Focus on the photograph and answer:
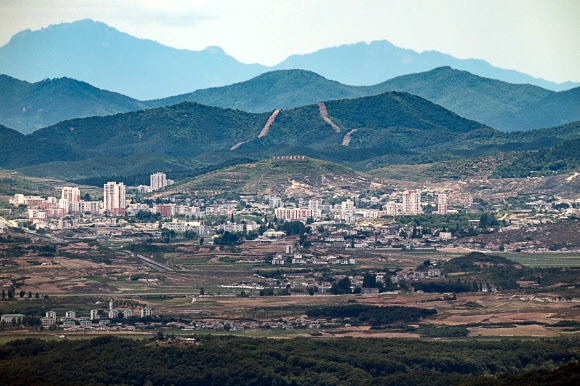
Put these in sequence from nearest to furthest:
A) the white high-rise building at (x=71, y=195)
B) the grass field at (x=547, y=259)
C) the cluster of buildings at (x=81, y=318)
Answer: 1. the cluster of buildings at (x=81, y=318)
2. the grass field at (x=547, y=259)
3. the white high-rise building at (x=71, y=195)

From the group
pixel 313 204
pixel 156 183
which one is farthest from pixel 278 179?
pixel 313 204

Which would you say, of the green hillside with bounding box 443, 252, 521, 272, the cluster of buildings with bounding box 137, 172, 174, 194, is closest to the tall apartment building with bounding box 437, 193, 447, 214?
the cluster of buildings with bounding box 137, 172, 174, 194

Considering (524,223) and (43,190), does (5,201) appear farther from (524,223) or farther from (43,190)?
(524,223)

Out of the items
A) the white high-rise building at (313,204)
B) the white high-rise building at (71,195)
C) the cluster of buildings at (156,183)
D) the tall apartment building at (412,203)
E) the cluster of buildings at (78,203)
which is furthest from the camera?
the cluster of buildings at (156,183)

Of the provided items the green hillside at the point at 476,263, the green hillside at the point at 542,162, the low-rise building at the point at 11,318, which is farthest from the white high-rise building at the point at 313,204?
the low-rise building at the point at 11,318

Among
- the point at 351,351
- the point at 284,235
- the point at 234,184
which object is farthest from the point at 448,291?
the point at 234,184

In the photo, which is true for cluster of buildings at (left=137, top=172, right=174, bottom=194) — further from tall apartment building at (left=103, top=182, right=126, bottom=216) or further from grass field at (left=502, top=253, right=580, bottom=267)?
grass field at (left=502, top=253, right=580, bottom=267)

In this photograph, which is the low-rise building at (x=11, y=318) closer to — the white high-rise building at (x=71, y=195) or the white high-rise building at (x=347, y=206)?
the white high-rise building at (x=347, y=206)

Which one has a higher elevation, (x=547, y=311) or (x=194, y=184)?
(x=194, y=184)
